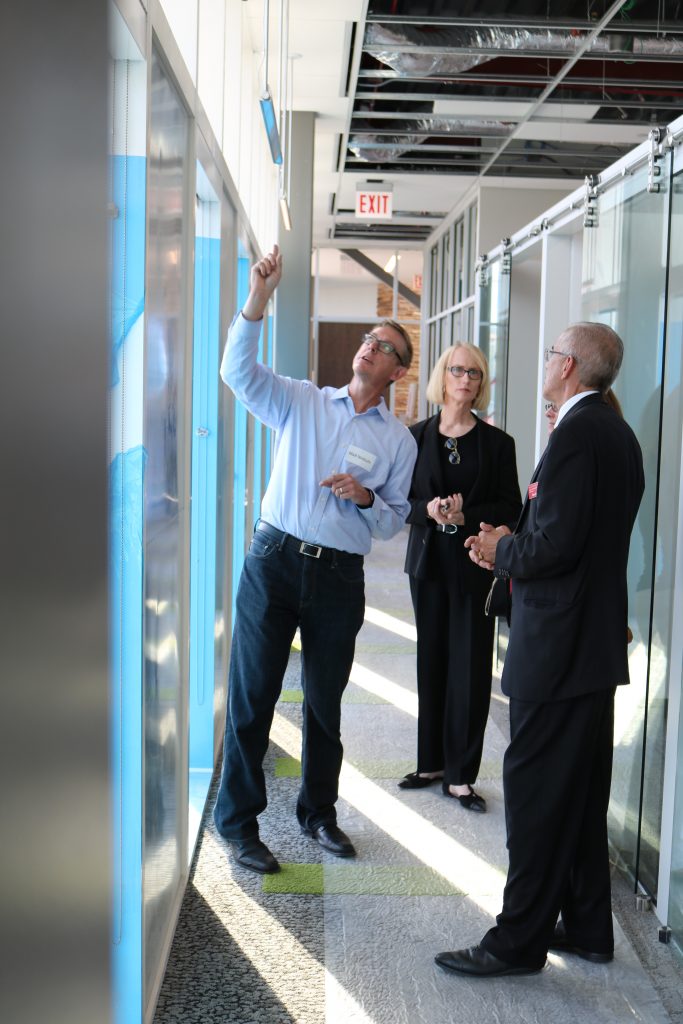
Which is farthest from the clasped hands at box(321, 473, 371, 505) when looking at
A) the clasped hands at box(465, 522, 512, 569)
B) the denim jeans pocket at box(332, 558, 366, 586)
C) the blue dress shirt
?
the clasped hands at box(465, 522, 512, 569)

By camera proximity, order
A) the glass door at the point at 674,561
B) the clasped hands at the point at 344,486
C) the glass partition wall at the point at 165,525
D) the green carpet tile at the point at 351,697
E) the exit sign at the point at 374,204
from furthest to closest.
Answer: the exit sign at the point at 374,204 < the green carpet tile at the point at 351,697 < the clasped hands at the point at 344,486 < the glass door at the point at 674,561 < the glass partition wall at the point at 165,525

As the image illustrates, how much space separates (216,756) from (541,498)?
2529 mm

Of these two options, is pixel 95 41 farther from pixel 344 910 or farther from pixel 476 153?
pixel 476 153

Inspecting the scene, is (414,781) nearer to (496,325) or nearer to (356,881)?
(356,881)

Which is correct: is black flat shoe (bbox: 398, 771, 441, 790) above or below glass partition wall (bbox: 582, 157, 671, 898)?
below

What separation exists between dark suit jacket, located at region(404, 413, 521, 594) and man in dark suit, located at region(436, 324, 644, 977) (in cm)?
129

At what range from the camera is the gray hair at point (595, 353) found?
2.68 metres

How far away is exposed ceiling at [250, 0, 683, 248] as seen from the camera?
250 inches

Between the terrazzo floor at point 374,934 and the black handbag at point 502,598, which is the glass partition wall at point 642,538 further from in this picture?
the black handbag at point 502,598

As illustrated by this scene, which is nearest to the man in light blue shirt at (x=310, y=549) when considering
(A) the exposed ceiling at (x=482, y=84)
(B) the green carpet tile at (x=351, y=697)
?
(B) the green carpet tile at (x=351, y=697)

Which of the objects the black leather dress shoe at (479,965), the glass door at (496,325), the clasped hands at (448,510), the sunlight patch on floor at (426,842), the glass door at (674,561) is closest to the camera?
the black leather dress shoe at (479,965)

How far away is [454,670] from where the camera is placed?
4.14 meters

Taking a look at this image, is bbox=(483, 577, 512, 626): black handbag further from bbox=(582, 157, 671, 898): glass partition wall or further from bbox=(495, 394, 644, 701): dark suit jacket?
bbox=(582, 157, 671, 898): glass partition wall

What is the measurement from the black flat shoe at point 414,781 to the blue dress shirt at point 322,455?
1.31m
